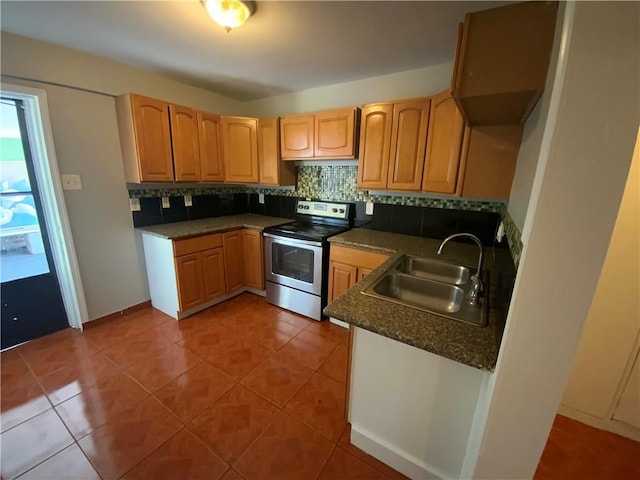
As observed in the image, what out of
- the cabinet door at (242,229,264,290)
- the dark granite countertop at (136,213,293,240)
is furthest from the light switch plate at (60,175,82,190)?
the cabinet door at (242,229,264,290)

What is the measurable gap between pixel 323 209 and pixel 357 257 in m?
0.86

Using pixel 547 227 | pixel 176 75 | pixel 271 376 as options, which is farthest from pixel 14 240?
pixel 547 227

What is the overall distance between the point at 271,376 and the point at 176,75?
2.84 metres

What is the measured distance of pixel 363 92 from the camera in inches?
99.7

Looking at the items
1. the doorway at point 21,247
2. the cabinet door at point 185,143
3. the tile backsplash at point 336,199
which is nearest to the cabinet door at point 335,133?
the tile backsplash at point 336,199

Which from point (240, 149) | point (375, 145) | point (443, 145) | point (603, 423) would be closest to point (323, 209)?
point (375, 145)

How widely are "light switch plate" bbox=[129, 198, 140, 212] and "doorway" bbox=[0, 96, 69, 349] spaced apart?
0.61 meters

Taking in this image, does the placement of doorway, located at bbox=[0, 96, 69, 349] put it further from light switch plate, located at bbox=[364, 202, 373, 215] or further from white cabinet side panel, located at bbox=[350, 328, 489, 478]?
light switch plate, located at bbox=[364, 202, 373, 215]

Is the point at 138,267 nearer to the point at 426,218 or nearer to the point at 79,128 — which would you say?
the point at 79,128

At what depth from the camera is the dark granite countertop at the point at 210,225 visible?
8.04 feet

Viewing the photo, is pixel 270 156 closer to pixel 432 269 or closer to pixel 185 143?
pixel 185 143

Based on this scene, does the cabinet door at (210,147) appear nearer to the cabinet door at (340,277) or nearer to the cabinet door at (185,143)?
the cabinet door at (185,143)

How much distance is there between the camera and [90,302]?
238 centimetres

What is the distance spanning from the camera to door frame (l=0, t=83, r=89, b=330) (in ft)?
6.32
